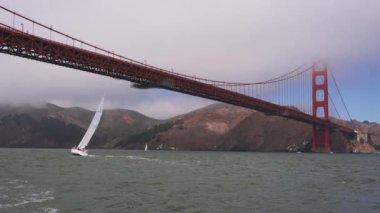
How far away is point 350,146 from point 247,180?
314ft

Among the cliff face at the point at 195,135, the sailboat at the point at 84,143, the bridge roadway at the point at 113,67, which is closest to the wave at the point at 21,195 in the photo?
the bridge roadway at the point at 113,67

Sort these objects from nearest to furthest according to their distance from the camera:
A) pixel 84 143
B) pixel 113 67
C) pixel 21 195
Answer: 1. pixel 21 195
2. pixel 113 67
3. pixel 84 143

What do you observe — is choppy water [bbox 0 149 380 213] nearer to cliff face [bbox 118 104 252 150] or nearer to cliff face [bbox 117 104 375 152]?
cliff face [bbox 117 104 375 152]

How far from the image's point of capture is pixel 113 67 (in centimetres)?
6394

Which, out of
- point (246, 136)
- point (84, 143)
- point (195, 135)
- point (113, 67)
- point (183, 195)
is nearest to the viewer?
point (183, 195)

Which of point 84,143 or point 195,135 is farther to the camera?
point 195,135

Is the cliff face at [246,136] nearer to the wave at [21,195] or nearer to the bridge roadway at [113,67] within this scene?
the bridge roadway at [113,67]

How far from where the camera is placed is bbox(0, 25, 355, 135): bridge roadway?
163 feet

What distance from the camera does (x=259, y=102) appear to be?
301 ft

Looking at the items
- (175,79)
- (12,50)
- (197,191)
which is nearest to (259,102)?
(175,79)

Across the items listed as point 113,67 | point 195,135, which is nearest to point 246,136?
point 195,135

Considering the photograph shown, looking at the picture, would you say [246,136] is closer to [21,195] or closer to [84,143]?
[84,143]

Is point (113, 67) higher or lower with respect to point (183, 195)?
higher

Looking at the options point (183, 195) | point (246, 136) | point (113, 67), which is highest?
point (113, 67)
